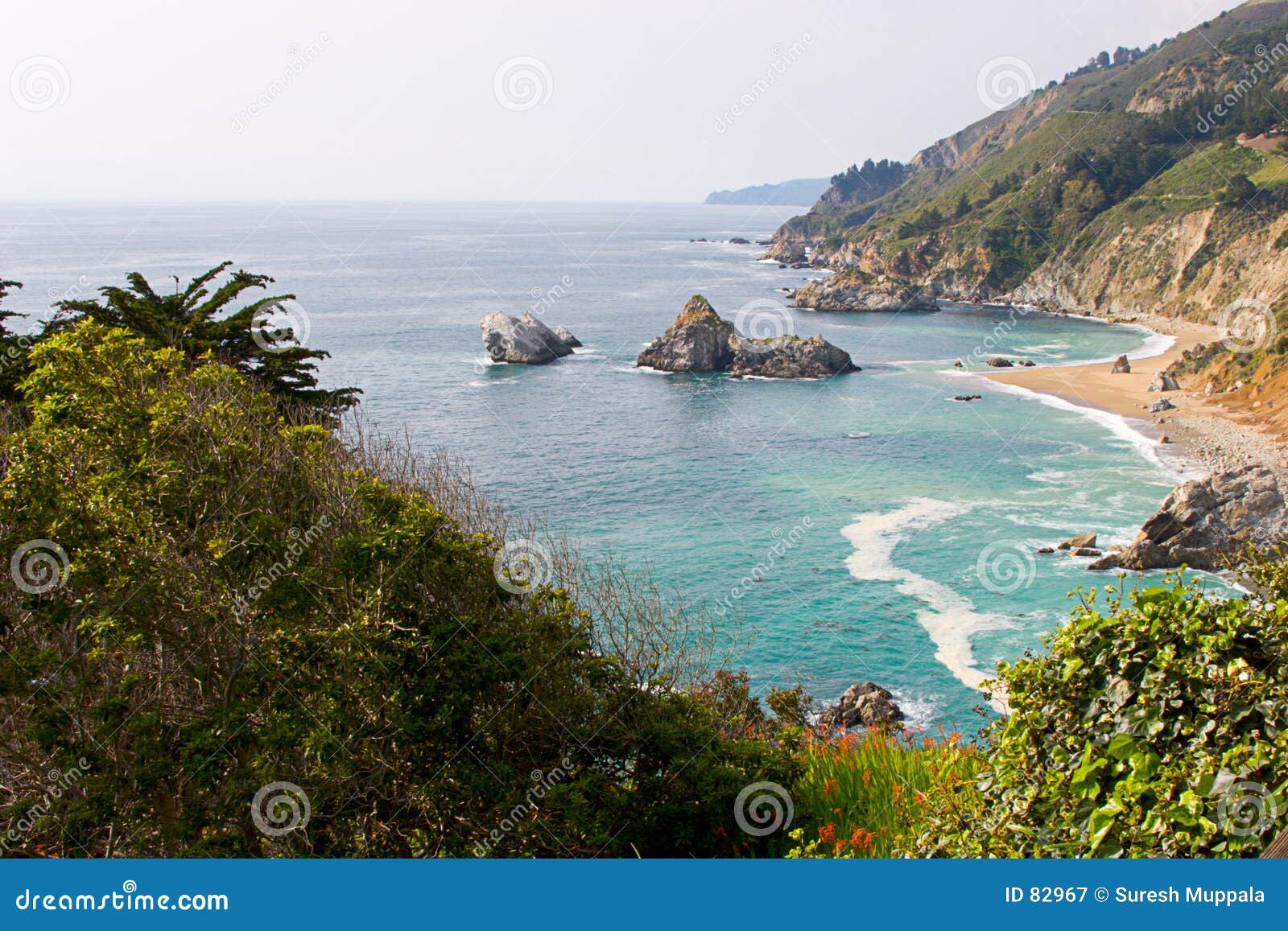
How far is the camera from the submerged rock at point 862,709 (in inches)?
1022

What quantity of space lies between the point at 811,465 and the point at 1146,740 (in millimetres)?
47971

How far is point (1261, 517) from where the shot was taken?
118 ft

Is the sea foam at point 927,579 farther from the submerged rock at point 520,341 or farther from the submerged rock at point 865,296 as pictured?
the submerged rock at point 865,296

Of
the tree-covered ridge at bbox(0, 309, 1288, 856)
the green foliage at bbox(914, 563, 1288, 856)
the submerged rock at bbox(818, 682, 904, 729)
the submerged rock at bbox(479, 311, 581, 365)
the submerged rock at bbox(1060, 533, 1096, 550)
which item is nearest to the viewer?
the green foliage at bbox(914, 563, 1288, 856)

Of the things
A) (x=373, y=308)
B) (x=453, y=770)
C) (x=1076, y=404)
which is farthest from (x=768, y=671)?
(x=373, y=308)

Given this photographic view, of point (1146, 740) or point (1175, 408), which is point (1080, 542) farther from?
point (1146, 740)

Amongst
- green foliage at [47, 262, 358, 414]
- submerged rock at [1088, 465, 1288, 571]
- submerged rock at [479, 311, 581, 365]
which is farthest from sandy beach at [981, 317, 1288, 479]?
green foliage at [47, 262, 358, 414]

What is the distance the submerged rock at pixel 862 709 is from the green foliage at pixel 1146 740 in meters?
19.4

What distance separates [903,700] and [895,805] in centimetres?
1972

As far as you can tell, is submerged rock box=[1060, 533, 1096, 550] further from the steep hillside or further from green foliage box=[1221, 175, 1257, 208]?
green foliage box=[1221, 175, 1257, 208]

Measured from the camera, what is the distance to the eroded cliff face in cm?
9212

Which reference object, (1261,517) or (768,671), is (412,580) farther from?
(1261,517)

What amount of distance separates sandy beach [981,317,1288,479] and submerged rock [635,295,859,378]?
43.6 ft

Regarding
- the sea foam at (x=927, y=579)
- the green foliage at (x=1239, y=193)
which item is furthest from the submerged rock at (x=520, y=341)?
the green foliage at (x=1239, y=193)
